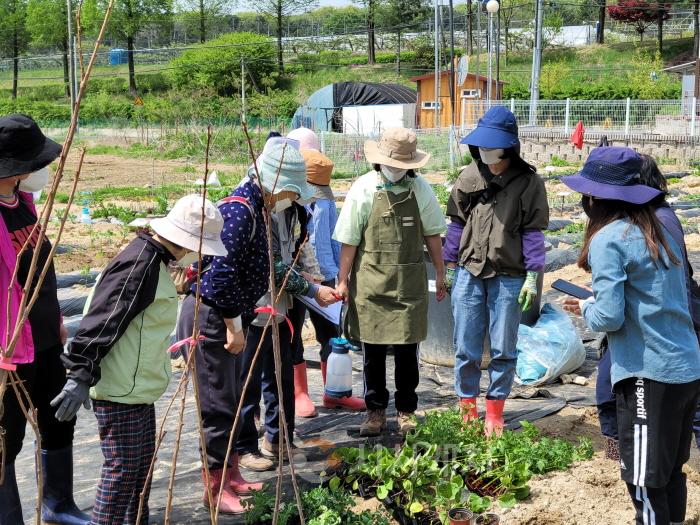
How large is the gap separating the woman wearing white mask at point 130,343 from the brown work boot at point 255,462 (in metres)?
1.01

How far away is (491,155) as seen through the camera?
411 cm

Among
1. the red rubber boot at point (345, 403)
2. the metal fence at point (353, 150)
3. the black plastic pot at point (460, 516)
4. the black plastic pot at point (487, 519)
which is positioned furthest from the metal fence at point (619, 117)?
the black plastic pot at point (460, 516)

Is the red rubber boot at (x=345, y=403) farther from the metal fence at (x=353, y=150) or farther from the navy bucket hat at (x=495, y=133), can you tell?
the metal fence at (x=353, y=150)

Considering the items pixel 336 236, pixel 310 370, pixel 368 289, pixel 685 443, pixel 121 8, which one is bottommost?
pixel 310 370

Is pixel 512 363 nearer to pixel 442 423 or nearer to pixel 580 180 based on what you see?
pixel 442 423

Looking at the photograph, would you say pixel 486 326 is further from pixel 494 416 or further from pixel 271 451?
pixel 271 451

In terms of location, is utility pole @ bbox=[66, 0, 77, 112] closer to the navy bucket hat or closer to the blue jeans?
the navy bucket hat

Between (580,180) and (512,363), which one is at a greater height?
(580,180)

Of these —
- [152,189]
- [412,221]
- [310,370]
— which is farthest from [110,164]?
[412,221]

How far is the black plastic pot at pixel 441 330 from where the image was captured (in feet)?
18.2

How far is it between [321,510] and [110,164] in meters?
26.6

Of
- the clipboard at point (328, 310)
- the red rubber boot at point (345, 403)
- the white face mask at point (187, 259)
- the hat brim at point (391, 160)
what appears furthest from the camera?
the red rubber boot at point (345, 403)

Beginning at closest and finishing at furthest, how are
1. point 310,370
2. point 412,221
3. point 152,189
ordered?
point 412,221
point 310,370
point 152,189

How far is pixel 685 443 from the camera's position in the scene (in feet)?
9.44
